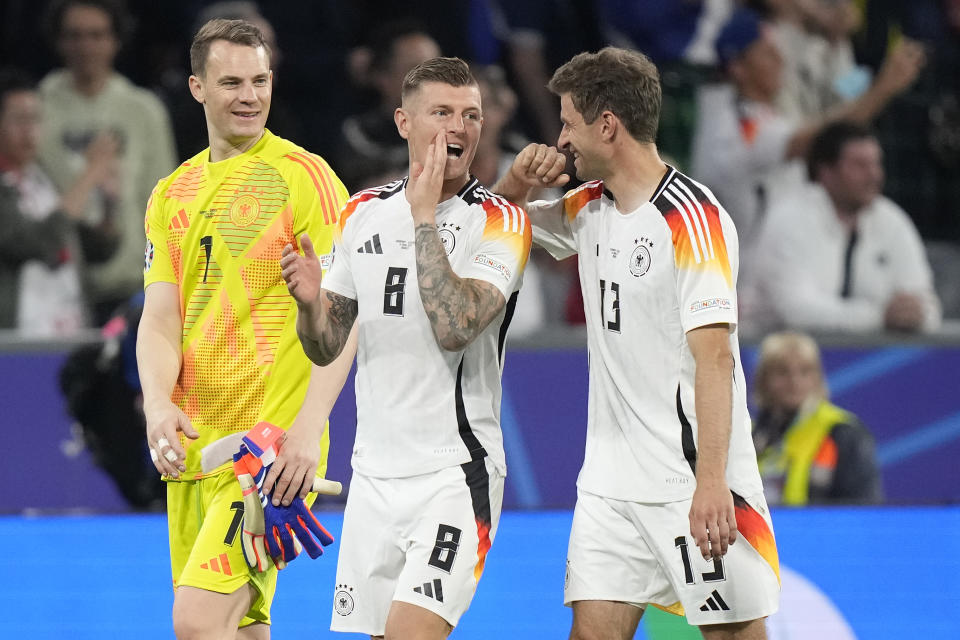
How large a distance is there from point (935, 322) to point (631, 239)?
185 inches

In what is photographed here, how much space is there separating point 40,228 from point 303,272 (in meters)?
4.97

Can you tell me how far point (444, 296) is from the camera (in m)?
4.03

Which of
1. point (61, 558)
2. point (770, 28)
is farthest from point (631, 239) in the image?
point (770, 28)

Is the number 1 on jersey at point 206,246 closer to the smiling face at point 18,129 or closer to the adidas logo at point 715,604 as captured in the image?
the adidas logo at point 715,604

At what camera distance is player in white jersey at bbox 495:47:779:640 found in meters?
4.14

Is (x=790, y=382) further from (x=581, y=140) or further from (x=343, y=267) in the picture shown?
(x=343, y=267)

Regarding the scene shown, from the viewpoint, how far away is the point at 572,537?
4.30m

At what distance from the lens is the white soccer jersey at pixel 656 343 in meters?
4.11

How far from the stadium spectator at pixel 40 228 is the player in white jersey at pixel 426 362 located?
4.57m

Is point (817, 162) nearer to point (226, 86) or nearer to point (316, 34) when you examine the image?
point (316, 34)

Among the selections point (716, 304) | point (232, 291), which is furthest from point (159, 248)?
point (716, 304)

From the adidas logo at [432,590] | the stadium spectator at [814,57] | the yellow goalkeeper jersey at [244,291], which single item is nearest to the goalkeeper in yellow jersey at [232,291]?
the yellow goalkeeper jersey at [244,291]

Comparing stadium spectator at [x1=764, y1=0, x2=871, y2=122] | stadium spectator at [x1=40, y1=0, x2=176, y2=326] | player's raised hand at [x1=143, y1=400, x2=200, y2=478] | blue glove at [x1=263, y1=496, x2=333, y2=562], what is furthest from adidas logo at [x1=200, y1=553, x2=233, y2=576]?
stadium spectator at [x1=764, y1=0, x2=871, y2=122]

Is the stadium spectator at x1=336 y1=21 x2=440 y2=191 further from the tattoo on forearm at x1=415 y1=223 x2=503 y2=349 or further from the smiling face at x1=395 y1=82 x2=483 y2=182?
the tattoo on forearm at x1=415 y1=223 x2=503 y2=349
